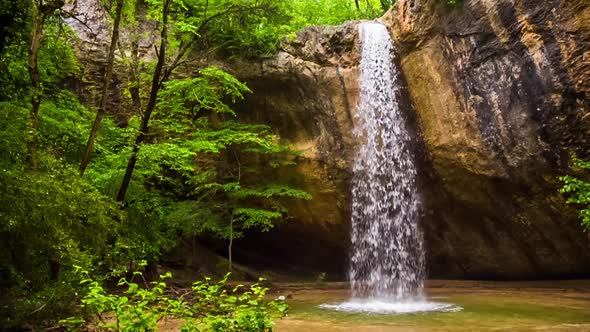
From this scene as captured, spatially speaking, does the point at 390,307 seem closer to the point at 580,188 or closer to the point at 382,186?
the point at 382,186

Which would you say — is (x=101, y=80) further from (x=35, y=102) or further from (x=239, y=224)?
(x=35, y=102)

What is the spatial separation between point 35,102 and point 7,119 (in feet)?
5.52

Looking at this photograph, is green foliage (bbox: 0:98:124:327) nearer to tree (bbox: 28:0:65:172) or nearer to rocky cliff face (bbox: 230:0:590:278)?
tree (bbox: 28:0:65:172)

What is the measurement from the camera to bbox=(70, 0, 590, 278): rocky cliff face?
1022 cm

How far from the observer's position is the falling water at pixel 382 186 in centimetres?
1270

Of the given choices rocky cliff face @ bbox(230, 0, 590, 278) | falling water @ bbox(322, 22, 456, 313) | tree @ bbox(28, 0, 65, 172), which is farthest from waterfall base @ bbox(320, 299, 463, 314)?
tree @ bbox(28, 0, 65, 172)

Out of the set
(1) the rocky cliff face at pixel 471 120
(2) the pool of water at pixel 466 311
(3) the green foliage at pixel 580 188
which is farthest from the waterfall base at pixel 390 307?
(1) the rocky cliff face at pixel 471 120

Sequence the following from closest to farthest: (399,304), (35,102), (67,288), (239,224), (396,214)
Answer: (67,288), (35,102), (399,304), (396,214), (239,224)

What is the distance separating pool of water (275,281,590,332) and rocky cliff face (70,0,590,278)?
1322 millimetres

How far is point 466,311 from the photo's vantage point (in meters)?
8.03

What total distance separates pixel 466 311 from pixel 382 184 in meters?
5.53

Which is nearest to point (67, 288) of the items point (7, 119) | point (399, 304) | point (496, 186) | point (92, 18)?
point (7, 119)

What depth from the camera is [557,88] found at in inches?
397

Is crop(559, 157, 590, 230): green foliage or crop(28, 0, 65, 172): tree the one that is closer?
crop(28, 0, 65, 172): tree
